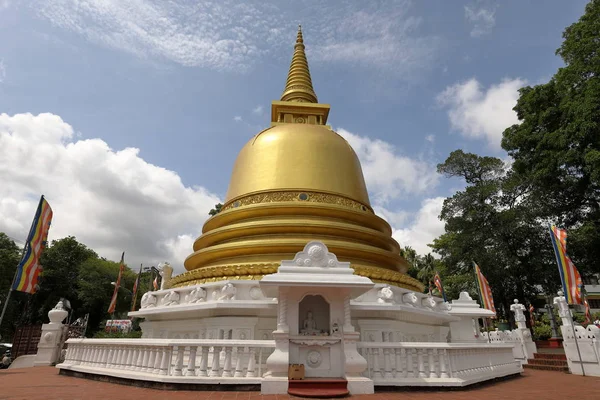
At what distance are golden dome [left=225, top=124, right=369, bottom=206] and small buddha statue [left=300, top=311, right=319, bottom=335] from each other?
18.7 feet

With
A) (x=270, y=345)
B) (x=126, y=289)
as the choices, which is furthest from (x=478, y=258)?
(x=126, y=289)

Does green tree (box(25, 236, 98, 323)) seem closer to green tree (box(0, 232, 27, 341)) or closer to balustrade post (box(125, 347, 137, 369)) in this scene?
green tree (box(0, 232, 27, 341))

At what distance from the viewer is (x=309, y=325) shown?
8148 mm

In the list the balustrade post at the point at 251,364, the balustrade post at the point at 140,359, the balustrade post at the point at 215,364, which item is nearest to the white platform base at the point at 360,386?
the balustrade post at the point at 251,364

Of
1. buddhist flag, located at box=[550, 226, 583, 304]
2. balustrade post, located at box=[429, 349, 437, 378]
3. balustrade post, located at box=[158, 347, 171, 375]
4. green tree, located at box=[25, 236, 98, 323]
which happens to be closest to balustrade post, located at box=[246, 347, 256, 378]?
balustrade post, located at box=[158, 347, 171, 375]

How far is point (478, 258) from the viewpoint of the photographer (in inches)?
1033

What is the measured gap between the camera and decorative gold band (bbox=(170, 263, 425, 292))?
34.2 feet

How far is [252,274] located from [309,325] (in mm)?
2872

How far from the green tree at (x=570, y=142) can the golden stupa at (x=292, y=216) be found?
493 inches

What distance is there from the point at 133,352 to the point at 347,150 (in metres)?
10.8

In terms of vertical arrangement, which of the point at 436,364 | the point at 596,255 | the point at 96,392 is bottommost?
the point at 96,392

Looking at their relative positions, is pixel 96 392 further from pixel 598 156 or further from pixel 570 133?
pixel 570 133

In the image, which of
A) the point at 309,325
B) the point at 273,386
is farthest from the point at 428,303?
the point at 273,386

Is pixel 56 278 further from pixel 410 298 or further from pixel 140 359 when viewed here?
pixel 410 298
